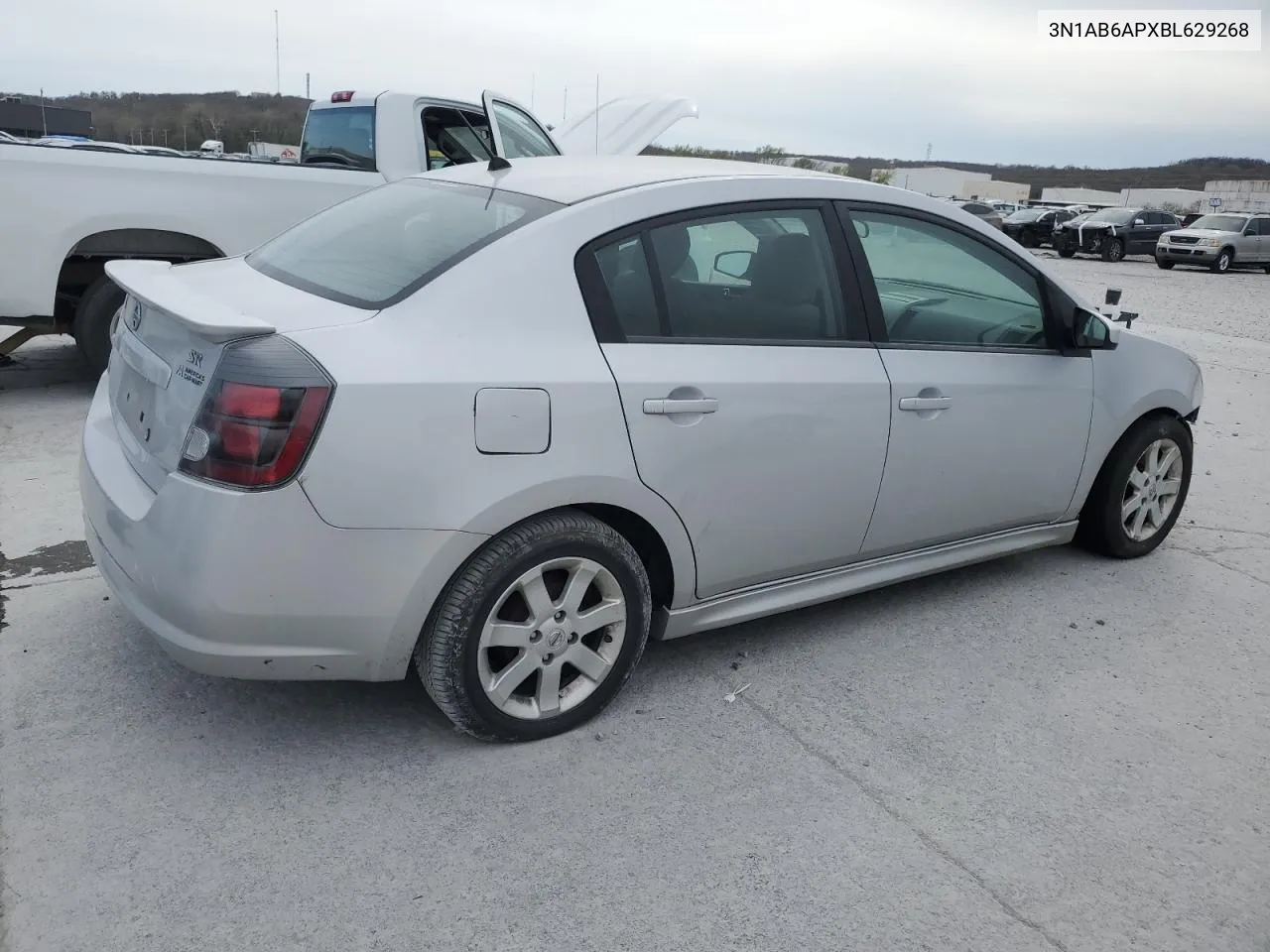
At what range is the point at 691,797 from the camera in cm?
285

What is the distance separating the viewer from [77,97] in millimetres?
20828

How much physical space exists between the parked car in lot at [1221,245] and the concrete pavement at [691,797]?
2694cm

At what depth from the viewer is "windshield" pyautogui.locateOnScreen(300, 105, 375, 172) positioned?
7.44 metres

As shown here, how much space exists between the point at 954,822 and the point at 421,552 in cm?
161

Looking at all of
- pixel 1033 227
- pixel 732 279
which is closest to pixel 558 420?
pixel 732 279

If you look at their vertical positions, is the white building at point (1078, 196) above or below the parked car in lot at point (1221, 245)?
above

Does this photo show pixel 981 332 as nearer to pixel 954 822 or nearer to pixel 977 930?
pixel 954 822

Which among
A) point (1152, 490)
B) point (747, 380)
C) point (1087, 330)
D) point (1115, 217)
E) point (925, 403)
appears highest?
point (1115, 217)

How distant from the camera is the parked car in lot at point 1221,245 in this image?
27.2m

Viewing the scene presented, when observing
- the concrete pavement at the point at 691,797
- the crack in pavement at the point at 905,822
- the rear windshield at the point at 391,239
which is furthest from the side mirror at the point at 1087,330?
the rear windshield at the point at 391,239

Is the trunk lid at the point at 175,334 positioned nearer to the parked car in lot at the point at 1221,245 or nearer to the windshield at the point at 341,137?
the windshield at the point at 341,137

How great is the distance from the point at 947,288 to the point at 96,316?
16.8 feet

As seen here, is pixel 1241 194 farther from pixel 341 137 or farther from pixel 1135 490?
pixel 1135 490

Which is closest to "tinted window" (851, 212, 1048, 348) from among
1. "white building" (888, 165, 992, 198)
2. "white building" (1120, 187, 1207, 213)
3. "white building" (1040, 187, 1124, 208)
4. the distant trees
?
the distant trees
